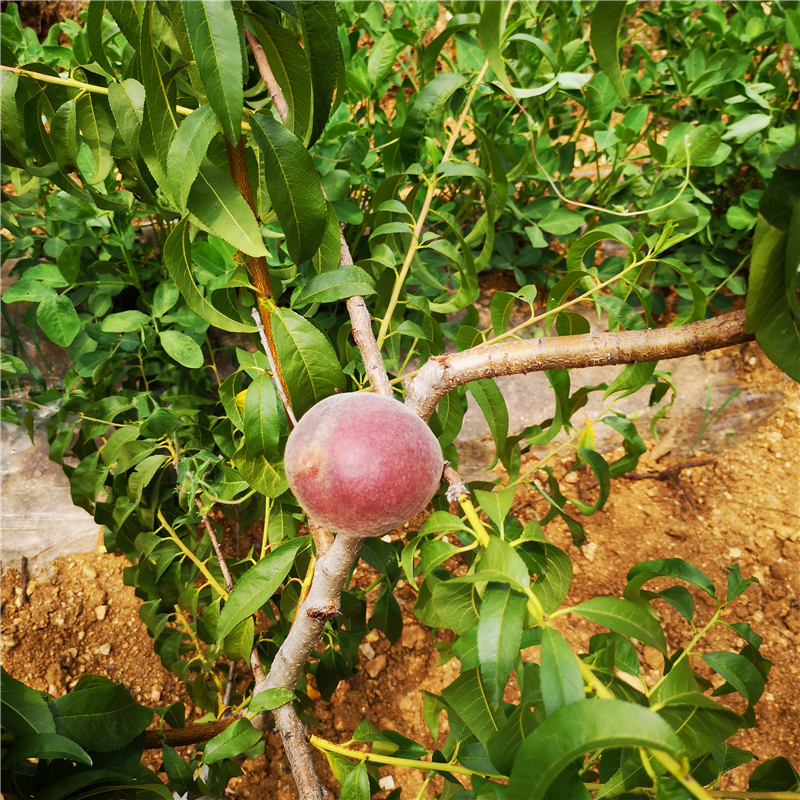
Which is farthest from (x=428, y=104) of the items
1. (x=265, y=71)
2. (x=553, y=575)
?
(x=553, y=575)

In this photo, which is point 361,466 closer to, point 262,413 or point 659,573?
point 262,413

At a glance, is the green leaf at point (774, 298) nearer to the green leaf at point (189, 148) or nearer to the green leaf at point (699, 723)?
the green leaf at point (699, 723)

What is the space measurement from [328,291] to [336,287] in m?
0.01

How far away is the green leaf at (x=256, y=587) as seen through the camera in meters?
0.77

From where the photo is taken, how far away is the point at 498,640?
54 centimetres

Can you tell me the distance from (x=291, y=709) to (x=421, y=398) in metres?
0.55

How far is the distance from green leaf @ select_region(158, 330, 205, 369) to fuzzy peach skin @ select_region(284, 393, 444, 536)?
762mm

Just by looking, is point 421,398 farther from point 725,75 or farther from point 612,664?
point 725,75

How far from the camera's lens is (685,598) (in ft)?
2.43

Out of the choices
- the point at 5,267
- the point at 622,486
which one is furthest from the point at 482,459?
the point at 5,267

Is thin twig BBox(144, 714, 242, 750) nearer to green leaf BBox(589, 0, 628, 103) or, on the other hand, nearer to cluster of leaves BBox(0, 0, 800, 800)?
cluster of leaves BBox(0, 0, 800, 800)

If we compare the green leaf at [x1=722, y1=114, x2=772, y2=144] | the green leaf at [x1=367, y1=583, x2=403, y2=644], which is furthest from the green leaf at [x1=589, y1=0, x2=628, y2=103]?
the green leaf at [x1=722, y1=114, x2=772, y2=144]

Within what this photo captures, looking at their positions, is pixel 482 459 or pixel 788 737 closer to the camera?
pixel 788 737

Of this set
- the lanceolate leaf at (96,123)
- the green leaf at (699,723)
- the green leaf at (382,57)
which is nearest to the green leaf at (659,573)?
the green leaf at (699,723)
